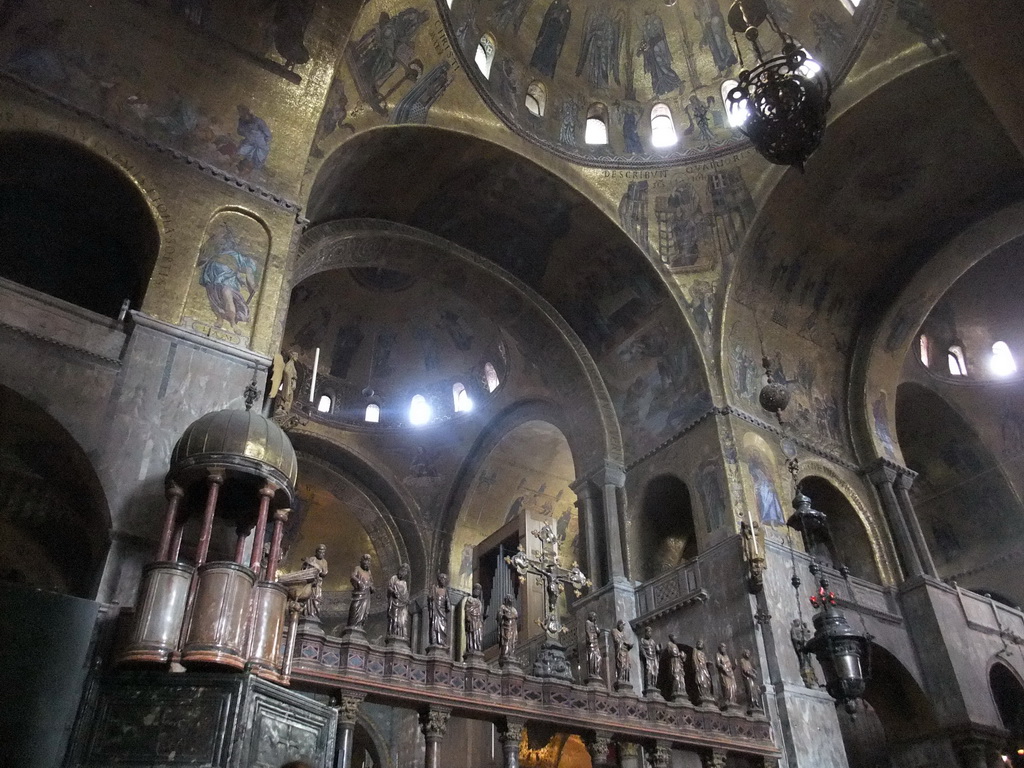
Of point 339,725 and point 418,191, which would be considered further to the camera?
point 418,191

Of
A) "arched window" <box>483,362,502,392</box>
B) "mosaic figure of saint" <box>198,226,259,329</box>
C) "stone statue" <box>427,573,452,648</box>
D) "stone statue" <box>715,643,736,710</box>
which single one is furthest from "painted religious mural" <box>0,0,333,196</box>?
"arched window" <box>483,362,502,392</box>

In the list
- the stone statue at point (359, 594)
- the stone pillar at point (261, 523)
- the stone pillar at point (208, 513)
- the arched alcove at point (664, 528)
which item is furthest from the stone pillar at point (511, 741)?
the arched alcove at point (664, 528)

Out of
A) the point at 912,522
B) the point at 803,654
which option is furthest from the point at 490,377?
the point at 803,654

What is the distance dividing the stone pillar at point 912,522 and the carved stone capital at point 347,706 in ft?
36.5

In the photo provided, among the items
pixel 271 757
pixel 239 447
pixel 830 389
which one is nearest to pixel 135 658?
pixel 271 757

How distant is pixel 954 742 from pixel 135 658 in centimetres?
1228

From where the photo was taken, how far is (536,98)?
51.0ft

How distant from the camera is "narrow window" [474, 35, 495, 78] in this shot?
1439 centimetres

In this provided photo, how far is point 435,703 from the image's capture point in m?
8.53

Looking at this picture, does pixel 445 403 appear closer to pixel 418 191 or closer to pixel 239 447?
pixel 418 191

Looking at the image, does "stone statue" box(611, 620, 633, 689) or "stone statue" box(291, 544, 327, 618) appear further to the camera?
"stone statue" box(611, 620, 633, 689)

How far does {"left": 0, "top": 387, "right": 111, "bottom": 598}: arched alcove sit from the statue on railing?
167cm

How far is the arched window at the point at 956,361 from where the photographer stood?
781 inches

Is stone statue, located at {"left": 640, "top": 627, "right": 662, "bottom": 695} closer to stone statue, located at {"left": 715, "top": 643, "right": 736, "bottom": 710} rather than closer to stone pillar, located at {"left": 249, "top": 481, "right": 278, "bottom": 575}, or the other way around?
stone statue, located at {"left": 715, "top": 643, "right": 736, "bottom": 710}
